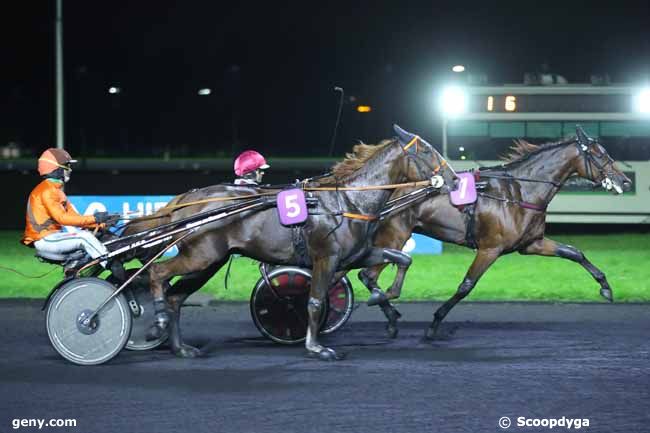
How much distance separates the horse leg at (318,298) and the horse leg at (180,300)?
0.88 meters

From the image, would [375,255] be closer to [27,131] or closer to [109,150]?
[109,150]

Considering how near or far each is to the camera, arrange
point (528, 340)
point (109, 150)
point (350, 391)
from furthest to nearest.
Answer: point (109, 150)
point (528, 340)
point (350, 391)

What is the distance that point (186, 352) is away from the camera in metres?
8.71

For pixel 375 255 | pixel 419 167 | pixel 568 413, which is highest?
pixel 419 167

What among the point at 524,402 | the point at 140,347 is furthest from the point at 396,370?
the point at 140,347

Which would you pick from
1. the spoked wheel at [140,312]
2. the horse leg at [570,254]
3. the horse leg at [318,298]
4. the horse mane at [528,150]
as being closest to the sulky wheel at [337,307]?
the horse leg at [318,298]

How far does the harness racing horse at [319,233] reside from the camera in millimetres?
8539

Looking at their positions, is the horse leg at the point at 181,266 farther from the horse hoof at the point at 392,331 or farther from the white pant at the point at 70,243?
the horse hoof at the point at 392,331

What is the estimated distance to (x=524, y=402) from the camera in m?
6.91

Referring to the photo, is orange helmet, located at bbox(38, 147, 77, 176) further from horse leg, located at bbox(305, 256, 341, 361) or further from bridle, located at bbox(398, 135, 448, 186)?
bridle, located at bbox(398, 135, 448, 186)

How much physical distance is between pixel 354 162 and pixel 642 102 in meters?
12.8

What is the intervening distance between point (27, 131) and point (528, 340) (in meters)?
60.0

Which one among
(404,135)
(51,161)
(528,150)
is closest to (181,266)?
(51,161)

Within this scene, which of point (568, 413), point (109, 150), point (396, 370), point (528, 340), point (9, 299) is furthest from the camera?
point (109, 150)
